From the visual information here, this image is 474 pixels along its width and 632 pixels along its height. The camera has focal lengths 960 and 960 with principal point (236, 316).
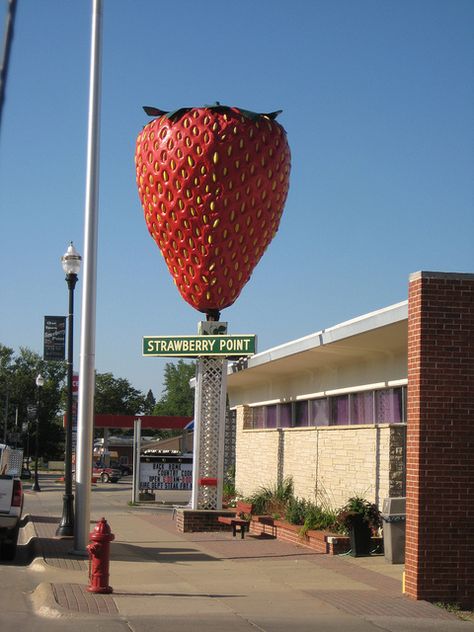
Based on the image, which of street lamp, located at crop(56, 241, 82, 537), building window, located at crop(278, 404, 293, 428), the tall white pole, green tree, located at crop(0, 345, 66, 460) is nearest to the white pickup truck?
the tall white pole

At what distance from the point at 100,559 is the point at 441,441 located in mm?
4065

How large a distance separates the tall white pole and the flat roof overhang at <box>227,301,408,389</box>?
4.04m

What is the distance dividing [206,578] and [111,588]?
1.92 metres

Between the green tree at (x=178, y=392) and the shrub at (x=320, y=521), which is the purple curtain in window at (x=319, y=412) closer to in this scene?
the shrub at (x=320, y=521)

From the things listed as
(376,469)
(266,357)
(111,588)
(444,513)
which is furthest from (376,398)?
(111,588)

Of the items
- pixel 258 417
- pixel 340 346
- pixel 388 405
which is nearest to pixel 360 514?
pixel 388 405

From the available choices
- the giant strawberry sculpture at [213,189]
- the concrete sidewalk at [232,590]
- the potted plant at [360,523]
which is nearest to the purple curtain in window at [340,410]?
the giant strawberry sculpture at [213,189]

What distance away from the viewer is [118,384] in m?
125

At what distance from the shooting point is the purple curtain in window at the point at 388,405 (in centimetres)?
1630

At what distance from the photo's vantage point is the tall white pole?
14.1m

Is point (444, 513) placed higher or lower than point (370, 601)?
higher

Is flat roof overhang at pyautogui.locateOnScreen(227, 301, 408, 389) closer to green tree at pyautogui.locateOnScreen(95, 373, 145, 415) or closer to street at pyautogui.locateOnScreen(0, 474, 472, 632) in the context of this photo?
street at pyautogui.locateOnScreen(0, 474, 472, 632)

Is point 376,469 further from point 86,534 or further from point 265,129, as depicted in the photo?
point 265,129

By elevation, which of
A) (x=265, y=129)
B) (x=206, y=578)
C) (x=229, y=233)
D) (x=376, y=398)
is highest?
(x=265, y=129)
